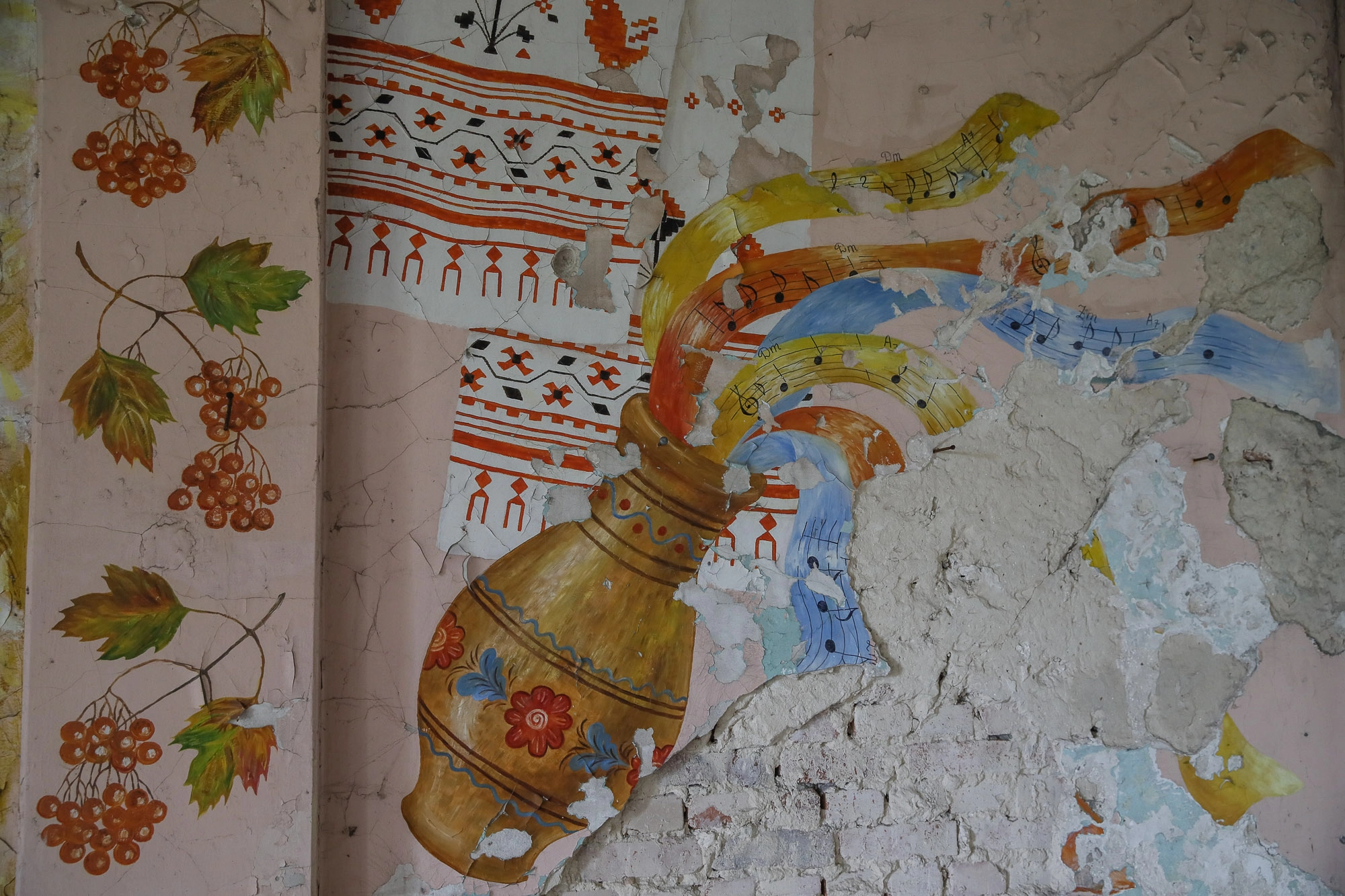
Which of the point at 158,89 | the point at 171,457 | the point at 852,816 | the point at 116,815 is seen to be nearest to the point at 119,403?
the point at 171,457

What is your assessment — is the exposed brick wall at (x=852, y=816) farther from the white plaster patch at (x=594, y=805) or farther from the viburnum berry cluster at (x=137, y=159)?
the viburnum berry cluster at (x=137, y=159)

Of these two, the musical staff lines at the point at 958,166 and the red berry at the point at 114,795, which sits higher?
the musical staff lines at the point at 958,166

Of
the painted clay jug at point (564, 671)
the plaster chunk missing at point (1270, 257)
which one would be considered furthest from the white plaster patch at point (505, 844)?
the plaster chunk missing at point (1270, 257)

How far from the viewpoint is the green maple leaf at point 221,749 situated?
4.57 ft

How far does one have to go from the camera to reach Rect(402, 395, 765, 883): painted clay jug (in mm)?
1576

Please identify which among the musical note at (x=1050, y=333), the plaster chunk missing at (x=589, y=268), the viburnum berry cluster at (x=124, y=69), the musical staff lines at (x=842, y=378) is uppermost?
the viburnum berry cluster at (x=124, y=69)

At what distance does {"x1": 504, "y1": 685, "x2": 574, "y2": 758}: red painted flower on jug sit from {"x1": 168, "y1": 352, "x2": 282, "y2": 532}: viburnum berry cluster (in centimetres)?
54

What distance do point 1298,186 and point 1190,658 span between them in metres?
1.13

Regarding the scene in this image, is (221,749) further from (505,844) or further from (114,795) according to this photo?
(505,844)

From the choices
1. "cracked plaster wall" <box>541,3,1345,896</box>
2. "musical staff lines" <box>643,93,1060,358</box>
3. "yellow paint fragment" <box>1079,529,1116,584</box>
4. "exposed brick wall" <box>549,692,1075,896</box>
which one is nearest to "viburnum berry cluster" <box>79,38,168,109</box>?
"musical staff lines" <box>643,93,1060,358</box>

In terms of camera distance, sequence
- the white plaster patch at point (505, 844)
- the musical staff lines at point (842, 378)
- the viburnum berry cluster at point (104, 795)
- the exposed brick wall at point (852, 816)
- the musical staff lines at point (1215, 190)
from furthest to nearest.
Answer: the musical staff lines at point (1215, 190) < the musical staff lines at point (842, 378) < the exposed brick wall at point (852, 816) < the white plaster patch at point (505, 844) < the viburnum berry cluster at point (104, 795)

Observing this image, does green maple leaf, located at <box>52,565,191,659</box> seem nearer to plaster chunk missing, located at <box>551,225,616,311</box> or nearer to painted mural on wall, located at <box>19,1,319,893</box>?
painted mural on wall, located at <box>19,1,319,893</box>

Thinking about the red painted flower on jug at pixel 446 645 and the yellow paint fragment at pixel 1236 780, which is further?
the yellow paint fragment at pixel 1236 780

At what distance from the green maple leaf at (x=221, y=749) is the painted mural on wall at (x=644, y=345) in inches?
10.0
